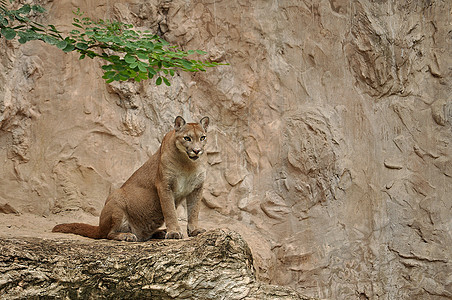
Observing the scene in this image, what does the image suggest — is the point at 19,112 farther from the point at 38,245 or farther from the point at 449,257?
the point at 449,257

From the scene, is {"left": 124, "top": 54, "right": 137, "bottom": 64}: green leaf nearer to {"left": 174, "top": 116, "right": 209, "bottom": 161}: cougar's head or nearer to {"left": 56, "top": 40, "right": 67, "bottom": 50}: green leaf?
{"left": 56, "top": 40, "right": 67, "bottom": 50}: green leaf

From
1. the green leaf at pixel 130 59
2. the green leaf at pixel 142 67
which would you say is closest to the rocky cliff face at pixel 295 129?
the green leaf at pixel 130 59

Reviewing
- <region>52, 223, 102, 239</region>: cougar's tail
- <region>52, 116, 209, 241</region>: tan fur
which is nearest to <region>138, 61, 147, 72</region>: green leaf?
<region>52, 116, 209, 241</region>: tan fur

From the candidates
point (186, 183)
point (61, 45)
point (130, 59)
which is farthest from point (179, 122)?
point (61, 45)

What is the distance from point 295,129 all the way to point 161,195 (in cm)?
378

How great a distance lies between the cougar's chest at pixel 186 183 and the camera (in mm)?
6676

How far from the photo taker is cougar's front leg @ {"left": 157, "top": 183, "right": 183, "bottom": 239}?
6.43m

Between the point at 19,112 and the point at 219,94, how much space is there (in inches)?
131

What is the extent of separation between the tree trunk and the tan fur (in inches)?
63.9

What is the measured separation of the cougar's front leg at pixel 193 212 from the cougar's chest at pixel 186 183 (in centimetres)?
8

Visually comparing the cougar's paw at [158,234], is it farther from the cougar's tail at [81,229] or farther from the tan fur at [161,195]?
the cougar's tail at [81,229]

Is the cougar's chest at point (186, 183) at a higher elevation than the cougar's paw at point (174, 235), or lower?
higher

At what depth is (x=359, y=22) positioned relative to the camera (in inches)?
382

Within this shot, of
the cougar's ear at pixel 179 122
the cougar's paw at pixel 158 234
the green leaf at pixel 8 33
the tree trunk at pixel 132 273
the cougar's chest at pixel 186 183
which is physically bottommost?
the tree trunk at pixel 132 273
